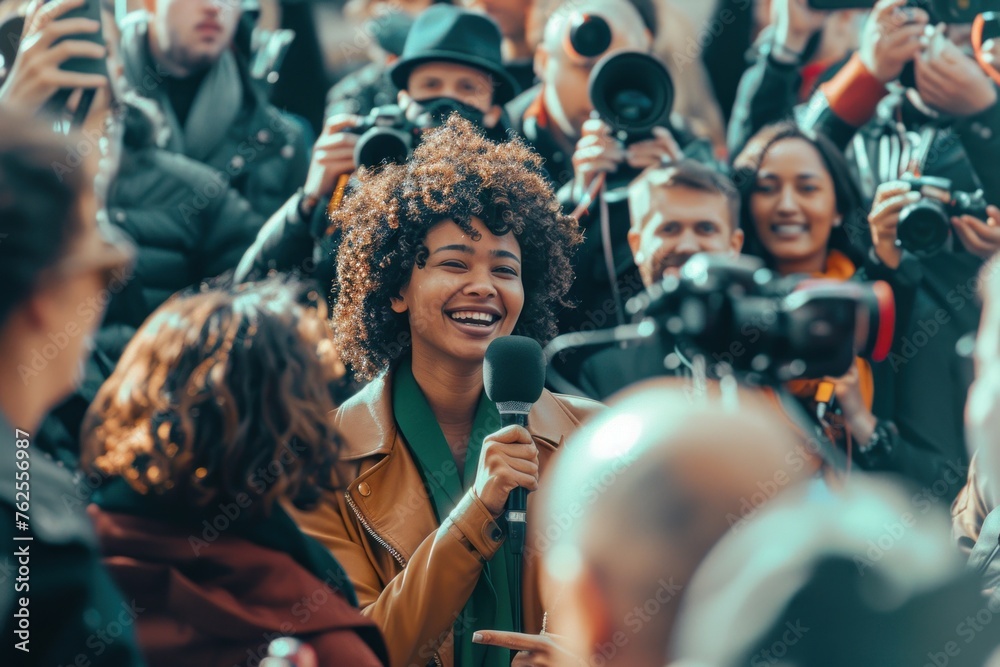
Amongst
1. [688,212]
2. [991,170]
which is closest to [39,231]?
[688,212]

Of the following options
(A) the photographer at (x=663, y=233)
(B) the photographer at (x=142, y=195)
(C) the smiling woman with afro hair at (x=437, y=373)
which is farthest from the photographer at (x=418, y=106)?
(A) the photographer at (x=663, y=233)

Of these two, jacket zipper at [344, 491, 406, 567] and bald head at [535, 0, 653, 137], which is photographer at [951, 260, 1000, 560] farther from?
jacket zipper at [344, 491, 406, 567]

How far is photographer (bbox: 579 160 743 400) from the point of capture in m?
3.60

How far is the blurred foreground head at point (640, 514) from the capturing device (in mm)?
2658

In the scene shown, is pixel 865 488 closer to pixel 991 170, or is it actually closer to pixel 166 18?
pixel 991 170

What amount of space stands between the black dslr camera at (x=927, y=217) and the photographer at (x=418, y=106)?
49.3 inches

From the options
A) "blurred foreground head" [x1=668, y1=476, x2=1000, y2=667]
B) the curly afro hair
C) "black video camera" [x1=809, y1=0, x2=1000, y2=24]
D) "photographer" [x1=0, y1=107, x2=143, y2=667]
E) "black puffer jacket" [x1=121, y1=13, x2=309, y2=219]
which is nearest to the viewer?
"blurred foreground head" [x1=668, y1=476, x2=1000, y2=667]

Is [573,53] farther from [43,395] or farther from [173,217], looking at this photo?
[43,395]

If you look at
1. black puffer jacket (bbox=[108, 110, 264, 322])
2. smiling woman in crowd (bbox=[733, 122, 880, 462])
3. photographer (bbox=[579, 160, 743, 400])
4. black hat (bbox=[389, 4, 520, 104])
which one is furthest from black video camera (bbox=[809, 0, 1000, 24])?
black puffer jacket (bbox=[108, 110, 264, 322])

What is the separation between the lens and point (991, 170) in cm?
383

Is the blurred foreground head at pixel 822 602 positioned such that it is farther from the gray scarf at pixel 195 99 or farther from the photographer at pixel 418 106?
the gray scarf at pixel 195 99

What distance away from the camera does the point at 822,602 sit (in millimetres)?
2275

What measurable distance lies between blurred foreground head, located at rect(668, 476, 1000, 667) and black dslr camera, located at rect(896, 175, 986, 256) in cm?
105

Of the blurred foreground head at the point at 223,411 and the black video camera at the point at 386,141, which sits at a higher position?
the black video camera at the point at 386,141
